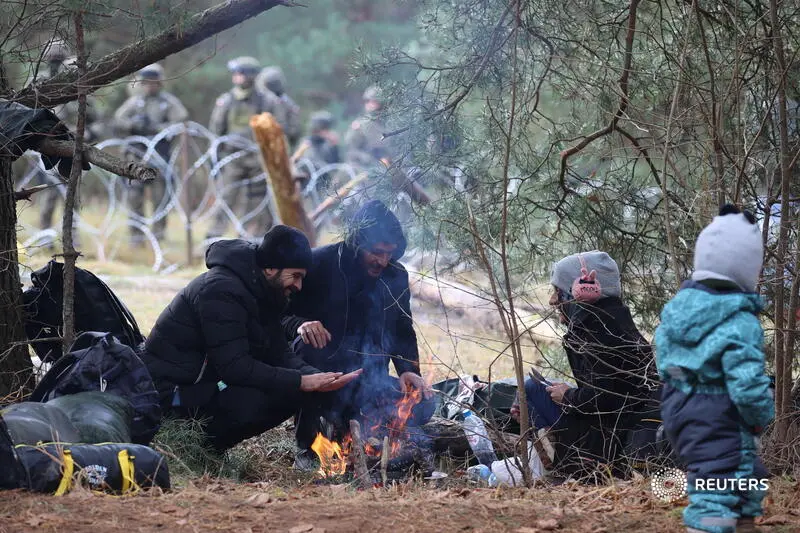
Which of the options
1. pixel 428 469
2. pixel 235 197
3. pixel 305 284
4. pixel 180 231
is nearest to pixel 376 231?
pixel 305 284

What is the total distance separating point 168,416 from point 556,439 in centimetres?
237

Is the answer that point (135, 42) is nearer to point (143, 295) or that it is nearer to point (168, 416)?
point (168, 416)

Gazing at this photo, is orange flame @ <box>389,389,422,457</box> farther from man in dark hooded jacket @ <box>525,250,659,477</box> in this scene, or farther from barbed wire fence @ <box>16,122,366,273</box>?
barbed wire fence @ <box>16,122,366,273</box>

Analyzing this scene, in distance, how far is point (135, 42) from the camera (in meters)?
6.35

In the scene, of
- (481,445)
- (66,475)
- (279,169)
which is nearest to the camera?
(66,475)

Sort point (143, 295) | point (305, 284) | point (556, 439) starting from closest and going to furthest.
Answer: point (556, 439)
point (305, 284)
point (143, 295)

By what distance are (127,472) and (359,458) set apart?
1661mm

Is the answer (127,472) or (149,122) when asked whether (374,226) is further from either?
(149,122)

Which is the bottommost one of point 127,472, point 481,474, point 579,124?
point 481,474

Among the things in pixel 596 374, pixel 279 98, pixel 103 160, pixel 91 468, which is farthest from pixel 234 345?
pixel 279 98

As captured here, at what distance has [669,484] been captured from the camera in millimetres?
4988

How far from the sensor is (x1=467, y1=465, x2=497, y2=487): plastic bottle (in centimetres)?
580

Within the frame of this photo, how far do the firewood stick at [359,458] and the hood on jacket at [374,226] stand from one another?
1.20 meters

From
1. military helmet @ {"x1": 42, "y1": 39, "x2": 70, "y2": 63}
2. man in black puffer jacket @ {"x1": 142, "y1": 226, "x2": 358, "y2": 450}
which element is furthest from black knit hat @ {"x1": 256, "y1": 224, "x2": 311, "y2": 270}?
military helmet @ {"x1": 42, "y1": 39, "x2": 70, "y2": 63}
